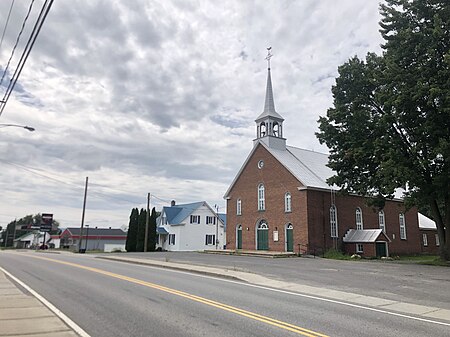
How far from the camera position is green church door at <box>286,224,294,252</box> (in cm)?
3750

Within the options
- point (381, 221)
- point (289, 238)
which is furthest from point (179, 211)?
point (381, 221)

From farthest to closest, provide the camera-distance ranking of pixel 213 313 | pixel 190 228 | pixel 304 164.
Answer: pixel 190 228
pixel 304 164
pixel 213 313

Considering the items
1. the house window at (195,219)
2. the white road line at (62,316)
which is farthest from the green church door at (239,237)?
the white road line at (62,316)

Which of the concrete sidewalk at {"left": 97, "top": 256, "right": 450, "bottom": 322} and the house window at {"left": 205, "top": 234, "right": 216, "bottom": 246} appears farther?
the house window at {"left": 205, "top": 234, "right": 216, "bottom": 246}

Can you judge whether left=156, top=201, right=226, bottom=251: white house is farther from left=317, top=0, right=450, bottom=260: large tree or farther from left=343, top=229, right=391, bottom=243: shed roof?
left=317, top=0, right=450, bottom=260: large tree

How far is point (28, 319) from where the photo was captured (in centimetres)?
827

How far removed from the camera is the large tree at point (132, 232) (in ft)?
185

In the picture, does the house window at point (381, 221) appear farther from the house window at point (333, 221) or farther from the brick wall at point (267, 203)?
the brick wall at point (267, 203)

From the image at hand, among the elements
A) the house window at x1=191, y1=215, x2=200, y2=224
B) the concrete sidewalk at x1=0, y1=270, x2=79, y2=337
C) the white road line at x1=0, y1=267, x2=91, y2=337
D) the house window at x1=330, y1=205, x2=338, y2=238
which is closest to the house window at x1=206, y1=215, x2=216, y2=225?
the house window at x1=191, y1=215, x2=200, y2=224

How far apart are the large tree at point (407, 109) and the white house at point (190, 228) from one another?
110ft

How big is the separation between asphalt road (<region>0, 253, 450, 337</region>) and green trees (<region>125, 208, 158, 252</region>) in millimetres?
42844

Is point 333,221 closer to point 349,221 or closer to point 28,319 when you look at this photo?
point 349,221

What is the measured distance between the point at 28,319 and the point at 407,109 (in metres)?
23.6

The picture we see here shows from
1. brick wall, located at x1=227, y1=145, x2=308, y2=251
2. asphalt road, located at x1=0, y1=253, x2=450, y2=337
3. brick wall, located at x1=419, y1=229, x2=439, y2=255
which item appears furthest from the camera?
brick wall, located at x1=419, y1=229, x2=439, y2=255
